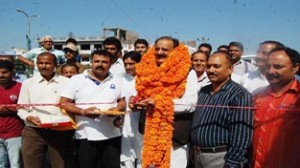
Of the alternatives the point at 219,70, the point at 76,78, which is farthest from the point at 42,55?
the point at 219,70

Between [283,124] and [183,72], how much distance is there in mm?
1309

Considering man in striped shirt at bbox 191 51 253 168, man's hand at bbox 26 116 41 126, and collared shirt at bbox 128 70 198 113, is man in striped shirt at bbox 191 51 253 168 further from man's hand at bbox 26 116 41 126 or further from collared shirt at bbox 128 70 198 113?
man's hand at bbox 26 116 41 126

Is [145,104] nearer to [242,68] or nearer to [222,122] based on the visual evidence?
[222,122]

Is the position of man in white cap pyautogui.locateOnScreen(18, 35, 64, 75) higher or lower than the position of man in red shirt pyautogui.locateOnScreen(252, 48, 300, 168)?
higher

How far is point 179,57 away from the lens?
433 cm

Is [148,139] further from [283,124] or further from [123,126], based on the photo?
[283,124]

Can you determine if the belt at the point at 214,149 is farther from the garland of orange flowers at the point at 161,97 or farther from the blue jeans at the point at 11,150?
the blue jeans at the point at 11,150

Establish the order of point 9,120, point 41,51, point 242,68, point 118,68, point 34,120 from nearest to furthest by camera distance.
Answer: point 34,120, point 9,120, point 118,68, point 242,68, point 41,51

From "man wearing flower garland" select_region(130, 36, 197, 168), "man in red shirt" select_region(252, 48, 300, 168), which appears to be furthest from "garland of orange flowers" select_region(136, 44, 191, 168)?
"man in red shirt" select_region(252, 48, 300, 168)

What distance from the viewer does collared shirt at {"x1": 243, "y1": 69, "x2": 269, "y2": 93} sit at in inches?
201

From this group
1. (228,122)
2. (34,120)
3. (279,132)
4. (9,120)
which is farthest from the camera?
(9,120)

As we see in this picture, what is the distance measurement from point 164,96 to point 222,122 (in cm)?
83

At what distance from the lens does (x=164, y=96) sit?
422cm

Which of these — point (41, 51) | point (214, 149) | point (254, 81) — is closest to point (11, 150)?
point (41, 51)
